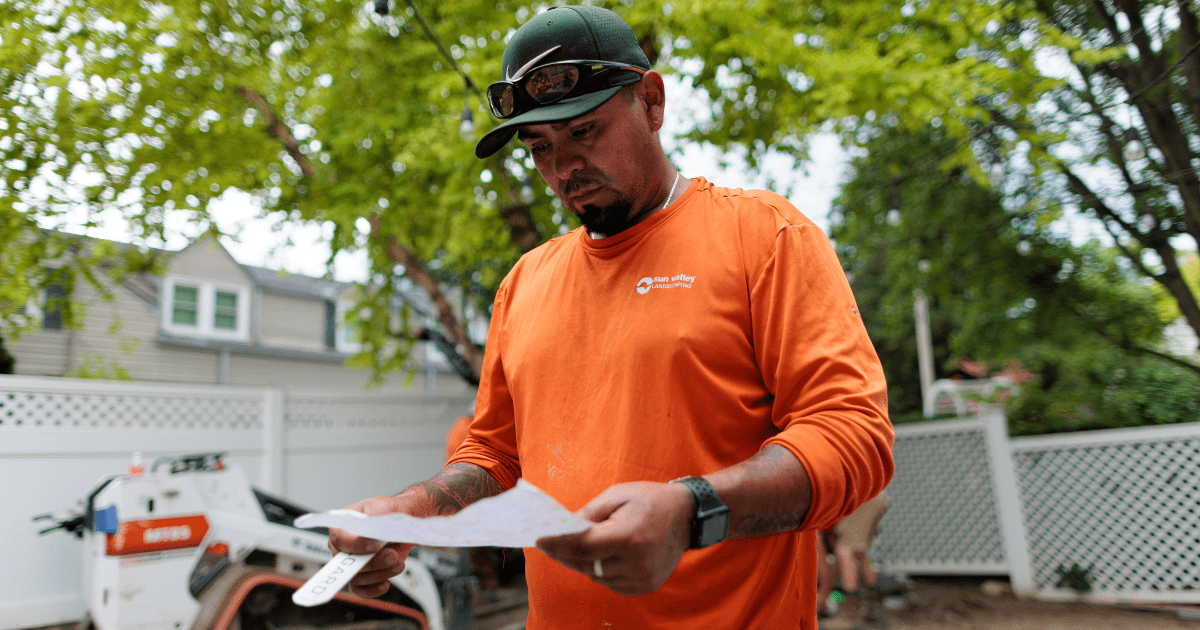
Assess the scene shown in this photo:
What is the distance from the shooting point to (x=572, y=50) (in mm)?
1281

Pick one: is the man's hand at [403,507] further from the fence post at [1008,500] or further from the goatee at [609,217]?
the fence post at [1008,500]

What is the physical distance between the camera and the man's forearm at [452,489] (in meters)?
1.35

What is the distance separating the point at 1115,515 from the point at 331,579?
8576 mm

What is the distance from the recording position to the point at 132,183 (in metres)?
7.25

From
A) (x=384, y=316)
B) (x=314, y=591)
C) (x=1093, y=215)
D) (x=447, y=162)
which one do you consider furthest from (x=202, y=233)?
(x=1093, y=215)

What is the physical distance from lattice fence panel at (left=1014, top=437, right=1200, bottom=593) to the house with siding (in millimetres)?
8933

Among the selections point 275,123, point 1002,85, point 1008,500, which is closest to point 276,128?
point 275,123

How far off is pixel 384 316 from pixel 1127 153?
9.14 meters

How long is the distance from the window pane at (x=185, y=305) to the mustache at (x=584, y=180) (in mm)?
15527

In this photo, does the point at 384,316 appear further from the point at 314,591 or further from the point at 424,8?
the point at 314,591

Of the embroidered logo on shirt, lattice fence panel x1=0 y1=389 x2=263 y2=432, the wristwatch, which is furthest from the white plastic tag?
lattice fence panel x1=0 y1=389 x2=263 y2=432

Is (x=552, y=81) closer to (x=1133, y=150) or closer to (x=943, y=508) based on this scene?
(x=1133, y=150)

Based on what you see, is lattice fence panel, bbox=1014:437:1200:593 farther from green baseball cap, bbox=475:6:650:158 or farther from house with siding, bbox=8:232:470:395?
house with siding, bbox=8:232:470:395

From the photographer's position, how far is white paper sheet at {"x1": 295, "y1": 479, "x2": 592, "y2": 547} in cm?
79
